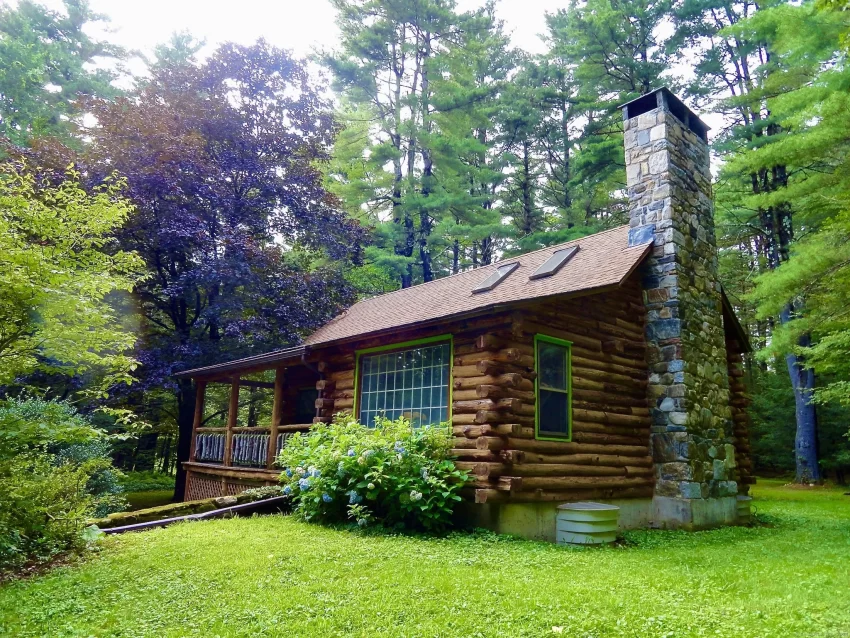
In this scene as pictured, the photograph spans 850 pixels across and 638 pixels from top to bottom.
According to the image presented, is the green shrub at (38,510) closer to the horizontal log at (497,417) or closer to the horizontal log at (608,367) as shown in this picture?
the horizontal log at (497,417)

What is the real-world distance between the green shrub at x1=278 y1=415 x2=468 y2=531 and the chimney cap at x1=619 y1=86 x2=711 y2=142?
7025 millimetres

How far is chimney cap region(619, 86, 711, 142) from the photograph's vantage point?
10.6 m

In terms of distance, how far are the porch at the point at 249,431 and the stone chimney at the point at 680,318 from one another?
240 inches

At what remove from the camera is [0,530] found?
17.2 feet

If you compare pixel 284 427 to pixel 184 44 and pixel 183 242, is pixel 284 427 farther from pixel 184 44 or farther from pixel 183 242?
pixel 184 44

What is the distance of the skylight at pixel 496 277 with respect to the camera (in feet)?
33.1

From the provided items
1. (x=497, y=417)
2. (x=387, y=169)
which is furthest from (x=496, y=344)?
(x=387, y=169)

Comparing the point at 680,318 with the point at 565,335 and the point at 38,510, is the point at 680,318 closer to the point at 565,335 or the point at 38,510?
the point at 565,335

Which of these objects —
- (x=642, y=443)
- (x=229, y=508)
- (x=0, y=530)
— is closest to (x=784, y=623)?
(x=642, y=443)

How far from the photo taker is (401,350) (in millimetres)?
9797

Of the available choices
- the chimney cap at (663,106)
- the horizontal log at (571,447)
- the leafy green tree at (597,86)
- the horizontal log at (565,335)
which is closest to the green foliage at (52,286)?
the horizontal log at (571,447)

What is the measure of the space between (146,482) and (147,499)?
4406mm

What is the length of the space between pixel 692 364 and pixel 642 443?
1566 mm

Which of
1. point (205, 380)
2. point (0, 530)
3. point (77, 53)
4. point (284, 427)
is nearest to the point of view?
point (0, 530)
